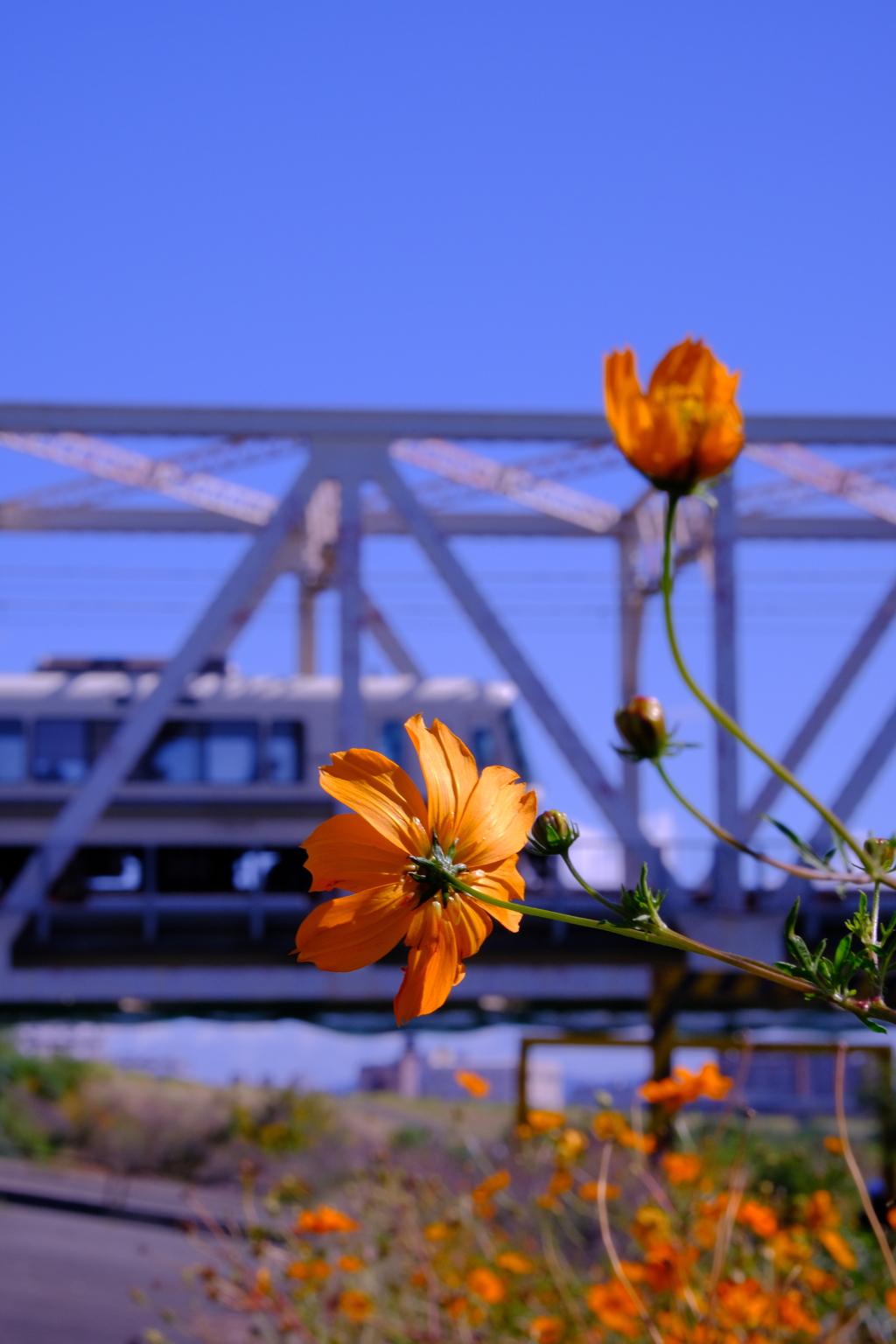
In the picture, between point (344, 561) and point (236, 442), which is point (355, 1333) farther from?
point (236, 442)

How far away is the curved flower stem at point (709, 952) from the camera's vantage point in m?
0.89

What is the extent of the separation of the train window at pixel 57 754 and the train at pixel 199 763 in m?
0.01

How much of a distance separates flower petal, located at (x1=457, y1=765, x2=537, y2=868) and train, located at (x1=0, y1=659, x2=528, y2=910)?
14.0 meters

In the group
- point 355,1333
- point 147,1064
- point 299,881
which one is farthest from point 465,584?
point 147,1064

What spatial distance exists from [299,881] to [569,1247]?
9.67 metres

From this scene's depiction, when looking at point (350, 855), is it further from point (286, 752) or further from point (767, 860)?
point (286, 752)

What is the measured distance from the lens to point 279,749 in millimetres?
15672

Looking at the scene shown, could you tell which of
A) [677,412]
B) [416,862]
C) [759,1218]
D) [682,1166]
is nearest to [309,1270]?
[682,1166]

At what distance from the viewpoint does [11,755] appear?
50.5 feet

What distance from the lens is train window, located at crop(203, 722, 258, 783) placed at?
15.6 metres

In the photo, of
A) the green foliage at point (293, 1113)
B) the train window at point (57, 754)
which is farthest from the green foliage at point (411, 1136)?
the train window at point (57, 754)

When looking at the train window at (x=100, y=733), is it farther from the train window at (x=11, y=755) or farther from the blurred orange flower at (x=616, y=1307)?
the blurred orange flower at (x=616, y=1307)

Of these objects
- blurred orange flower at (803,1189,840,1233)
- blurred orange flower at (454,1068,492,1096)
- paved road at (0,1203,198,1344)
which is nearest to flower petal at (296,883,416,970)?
blurred orange flower at (803,1189,840,1233)

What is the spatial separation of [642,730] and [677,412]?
324 millimetres
